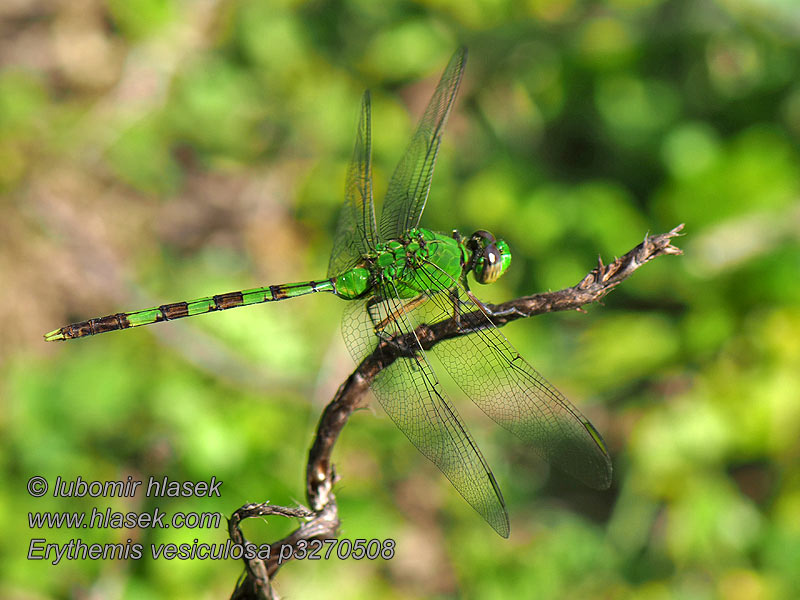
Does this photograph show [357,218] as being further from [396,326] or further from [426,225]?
[426,225]

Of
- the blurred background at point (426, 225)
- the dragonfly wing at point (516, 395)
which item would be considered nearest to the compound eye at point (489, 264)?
the dragonfly wing at point (516, 395)

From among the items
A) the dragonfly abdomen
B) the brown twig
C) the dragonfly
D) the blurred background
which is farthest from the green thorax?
the blurred background

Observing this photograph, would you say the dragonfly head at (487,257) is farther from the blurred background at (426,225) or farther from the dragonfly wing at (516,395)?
the blurred background at (426,225)

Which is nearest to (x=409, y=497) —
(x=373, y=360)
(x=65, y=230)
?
(x=373, y=360)

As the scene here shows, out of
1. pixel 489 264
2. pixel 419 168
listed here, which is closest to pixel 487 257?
pixel 489 264

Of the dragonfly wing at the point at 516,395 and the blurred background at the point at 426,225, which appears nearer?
the dragonfly wing at the point at 516,395
